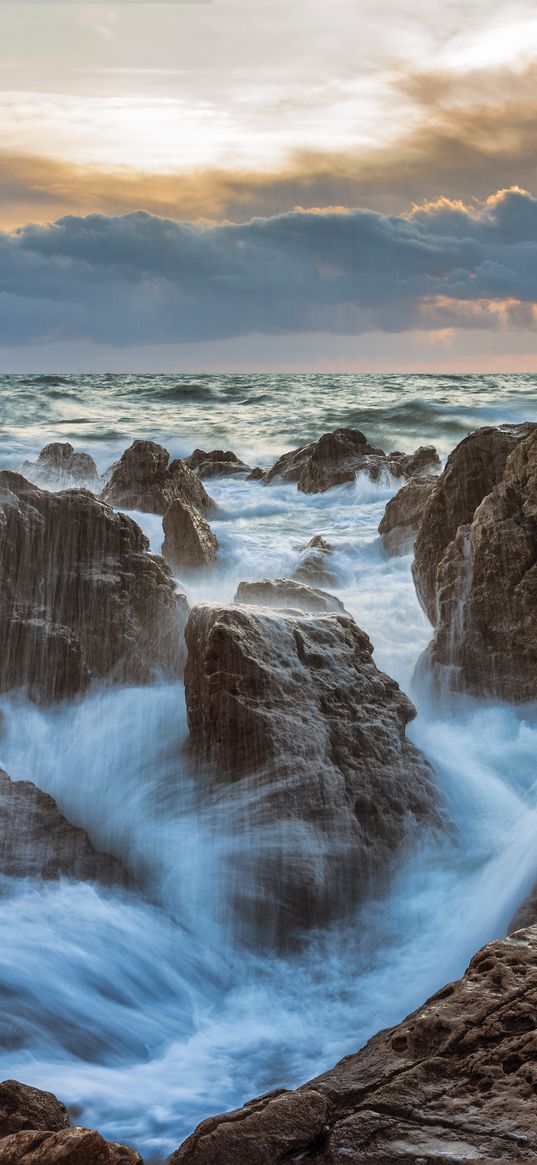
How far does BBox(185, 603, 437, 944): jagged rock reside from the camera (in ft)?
15.3

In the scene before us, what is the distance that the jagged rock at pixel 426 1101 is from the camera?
2160mm

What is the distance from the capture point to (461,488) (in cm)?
737

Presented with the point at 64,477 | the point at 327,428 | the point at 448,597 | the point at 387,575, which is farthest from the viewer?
the point at 327,428

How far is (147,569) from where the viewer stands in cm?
673

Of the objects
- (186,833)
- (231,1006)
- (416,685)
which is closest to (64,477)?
(416,685)

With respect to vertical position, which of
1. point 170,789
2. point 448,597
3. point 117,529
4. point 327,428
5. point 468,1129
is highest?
point 327,428

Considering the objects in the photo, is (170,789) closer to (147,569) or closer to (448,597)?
(147,569)

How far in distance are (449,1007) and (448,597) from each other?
426 cm

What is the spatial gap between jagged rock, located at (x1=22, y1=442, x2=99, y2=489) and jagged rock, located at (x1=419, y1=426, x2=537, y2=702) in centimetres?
1113

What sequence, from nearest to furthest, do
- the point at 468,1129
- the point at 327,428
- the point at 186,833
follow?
the point at 468,1129
the point at 186,833
the point at 327,428

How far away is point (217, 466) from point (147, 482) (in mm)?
6143

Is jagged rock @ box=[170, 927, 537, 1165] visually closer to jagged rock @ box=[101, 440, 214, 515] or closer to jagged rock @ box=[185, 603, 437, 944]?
jagged rock @ box=[185, 603, 437, 944]

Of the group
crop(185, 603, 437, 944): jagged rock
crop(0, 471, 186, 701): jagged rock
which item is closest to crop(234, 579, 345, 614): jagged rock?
crop(0, 471, 186, 701): jagged rock

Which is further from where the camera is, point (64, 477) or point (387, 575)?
point (64, 477)
